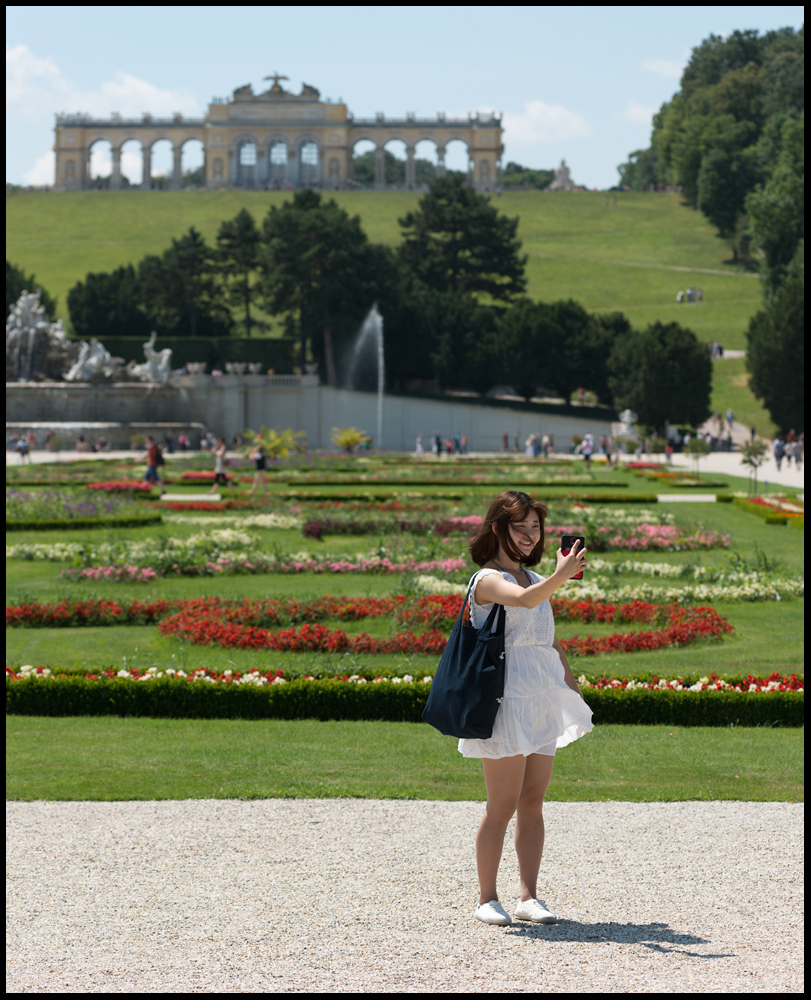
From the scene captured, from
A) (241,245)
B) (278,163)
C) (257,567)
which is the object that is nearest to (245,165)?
(278,163)

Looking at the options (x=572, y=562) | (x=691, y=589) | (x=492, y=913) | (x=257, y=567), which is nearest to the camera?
(x=572, y=562)

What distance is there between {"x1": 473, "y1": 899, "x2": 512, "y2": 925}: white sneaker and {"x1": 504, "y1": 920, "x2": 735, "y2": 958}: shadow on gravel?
35 millimetres

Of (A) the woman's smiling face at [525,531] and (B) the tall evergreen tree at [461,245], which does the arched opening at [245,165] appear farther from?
(A) the woman's smiling face at [525,531]

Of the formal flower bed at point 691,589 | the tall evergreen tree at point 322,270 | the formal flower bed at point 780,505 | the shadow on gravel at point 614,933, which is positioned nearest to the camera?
the shadow on gravel at point 614,933

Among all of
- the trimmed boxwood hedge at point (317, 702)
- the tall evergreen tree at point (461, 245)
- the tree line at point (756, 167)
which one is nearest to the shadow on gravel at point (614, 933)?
the trimmed boxwood hedge at point (317, 702)

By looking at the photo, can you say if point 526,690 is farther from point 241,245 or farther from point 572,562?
point 241,245

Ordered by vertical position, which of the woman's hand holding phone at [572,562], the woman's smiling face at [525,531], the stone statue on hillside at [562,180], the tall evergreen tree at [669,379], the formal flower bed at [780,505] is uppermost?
the stone statue on hillside at [562,180]

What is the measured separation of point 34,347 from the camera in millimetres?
54344

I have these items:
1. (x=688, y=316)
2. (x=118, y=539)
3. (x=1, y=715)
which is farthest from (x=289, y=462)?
(x=688, y=316)

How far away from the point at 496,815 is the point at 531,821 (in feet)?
0.57

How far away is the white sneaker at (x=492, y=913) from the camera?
13.9ft

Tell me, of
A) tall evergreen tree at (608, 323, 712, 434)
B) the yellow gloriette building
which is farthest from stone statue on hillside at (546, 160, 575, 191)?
tall evergreen tree at (608, 323, 712, 434)

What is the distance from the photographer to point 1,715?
504cm

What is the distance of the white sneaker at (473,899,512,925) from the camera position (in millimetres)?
4234
